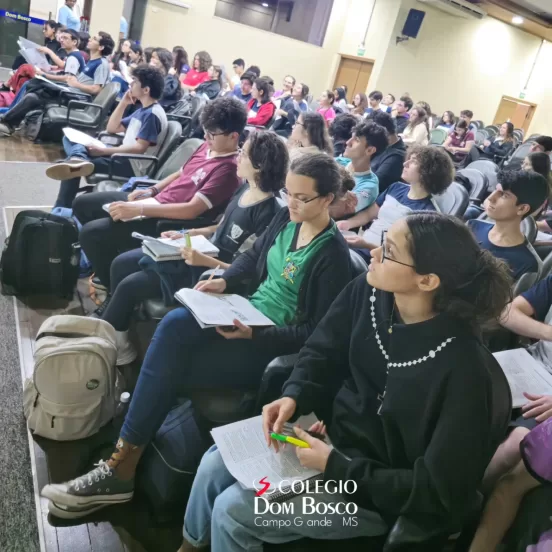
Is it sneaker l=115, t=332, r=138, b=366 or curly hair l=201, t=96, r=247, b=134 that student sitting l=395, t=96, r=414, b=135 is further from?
sneaker l=115, t=332, r=138, b=366

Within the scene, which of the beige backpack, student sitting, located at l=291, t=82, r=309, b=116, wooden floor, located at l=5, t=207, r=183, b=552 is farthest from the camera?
student sitting, located at l=291, t=82, r=309, b=116

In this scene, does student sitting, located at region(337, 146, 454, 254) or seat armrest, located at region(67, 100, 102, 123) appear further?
seat armrest, located at region(67, 100, 102, 123)

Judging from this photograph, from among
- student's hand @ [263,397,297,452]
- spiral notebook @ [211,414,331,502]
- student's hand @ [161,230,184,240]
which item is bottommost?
spiral notebook @ [211,414,331,502]

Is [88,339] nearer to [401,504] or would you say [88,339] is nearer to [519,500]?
[401,504]

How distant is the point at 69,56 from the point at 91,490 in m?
5.53

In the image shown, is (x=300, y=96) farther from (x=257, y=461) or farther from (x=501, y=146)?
(x=257, y=461)

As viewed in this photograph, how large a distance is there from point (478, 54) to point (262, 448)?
→ 42.3 feet

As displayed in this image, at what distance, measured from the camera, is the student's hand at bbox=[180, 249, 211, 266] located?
75.0 inches

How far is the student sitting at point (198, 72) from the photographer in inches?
292

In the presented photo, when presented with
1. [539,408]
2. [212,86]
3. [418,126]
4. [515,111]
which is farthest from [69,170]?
[515,111]

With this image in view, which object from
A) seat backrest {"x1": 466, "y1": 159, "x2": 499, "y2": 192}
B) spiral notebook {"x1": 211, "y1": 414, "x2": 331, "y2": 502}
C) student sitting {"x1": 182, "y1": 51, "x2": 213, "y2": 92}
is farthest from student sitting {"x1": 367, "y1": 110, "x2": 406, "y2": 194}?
student sitting {"x1": 182, "y1": 51, "x2": 213, "y2": 92}

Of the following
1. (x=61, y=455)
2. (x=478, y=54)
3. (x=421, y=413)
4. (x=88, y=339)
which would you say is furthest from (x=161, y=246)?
(x=478, y=54)

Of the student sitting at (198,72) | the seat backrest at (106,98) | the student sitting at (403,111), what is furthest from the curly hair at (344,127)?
the student sitting at (198,72)

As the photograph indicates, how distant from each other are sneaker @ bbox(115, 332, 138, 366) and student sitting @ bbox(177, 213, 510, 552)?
3.05 ft
